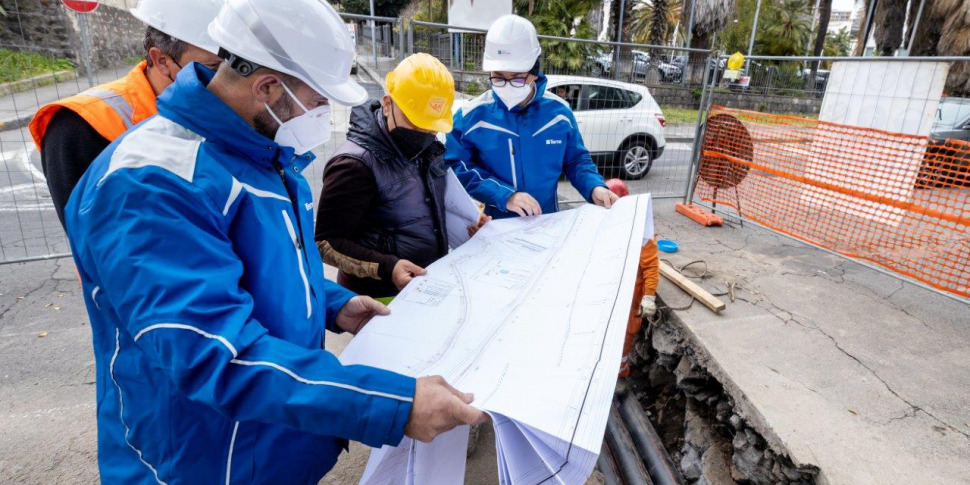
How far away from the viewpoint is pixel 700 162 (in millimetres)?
Result: 5594

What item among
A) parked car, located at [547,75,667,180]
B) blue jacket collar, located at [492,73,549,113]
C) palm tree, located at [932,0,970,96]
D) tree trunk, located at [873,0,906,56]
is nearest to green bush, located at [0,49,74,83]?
parked car, located at [547,75,667,180]

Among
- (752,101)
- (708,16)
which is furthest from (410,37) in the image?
(708,16)

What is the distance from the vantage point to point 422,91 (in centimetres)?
181

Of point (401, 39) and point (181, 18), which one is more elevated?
point (401, 39)

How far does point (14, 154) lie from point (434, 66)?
9700 mm

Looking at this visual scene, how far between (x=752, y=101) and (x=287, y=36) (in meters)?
9.28

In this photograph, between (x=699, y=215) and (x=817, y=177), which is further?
(x=699, y=215)

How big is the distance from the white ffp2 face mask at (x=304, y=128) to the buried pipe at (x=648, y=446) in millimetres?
2012

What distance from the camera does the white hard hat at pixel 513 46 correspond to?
246 centimetres

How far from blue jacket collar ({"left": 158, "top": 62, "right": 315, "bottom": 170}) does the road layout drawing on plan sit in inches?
23.7

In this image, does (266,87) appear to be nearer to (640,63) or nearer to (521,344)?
(521,344)

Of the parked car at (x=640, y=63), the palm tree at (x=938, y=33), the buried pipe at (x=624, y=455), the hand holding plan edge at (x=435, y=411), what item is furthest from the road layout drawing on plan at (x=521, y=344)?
the palm tree at (x=938, y=33)

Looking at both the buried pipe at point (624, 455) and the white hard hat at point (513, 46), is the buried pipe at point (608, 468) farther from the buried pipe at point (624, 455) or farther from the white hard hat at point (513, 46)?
the white hard hat at point (513, 46)

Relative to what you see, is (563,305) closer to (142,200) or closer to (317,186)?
(142,200)
